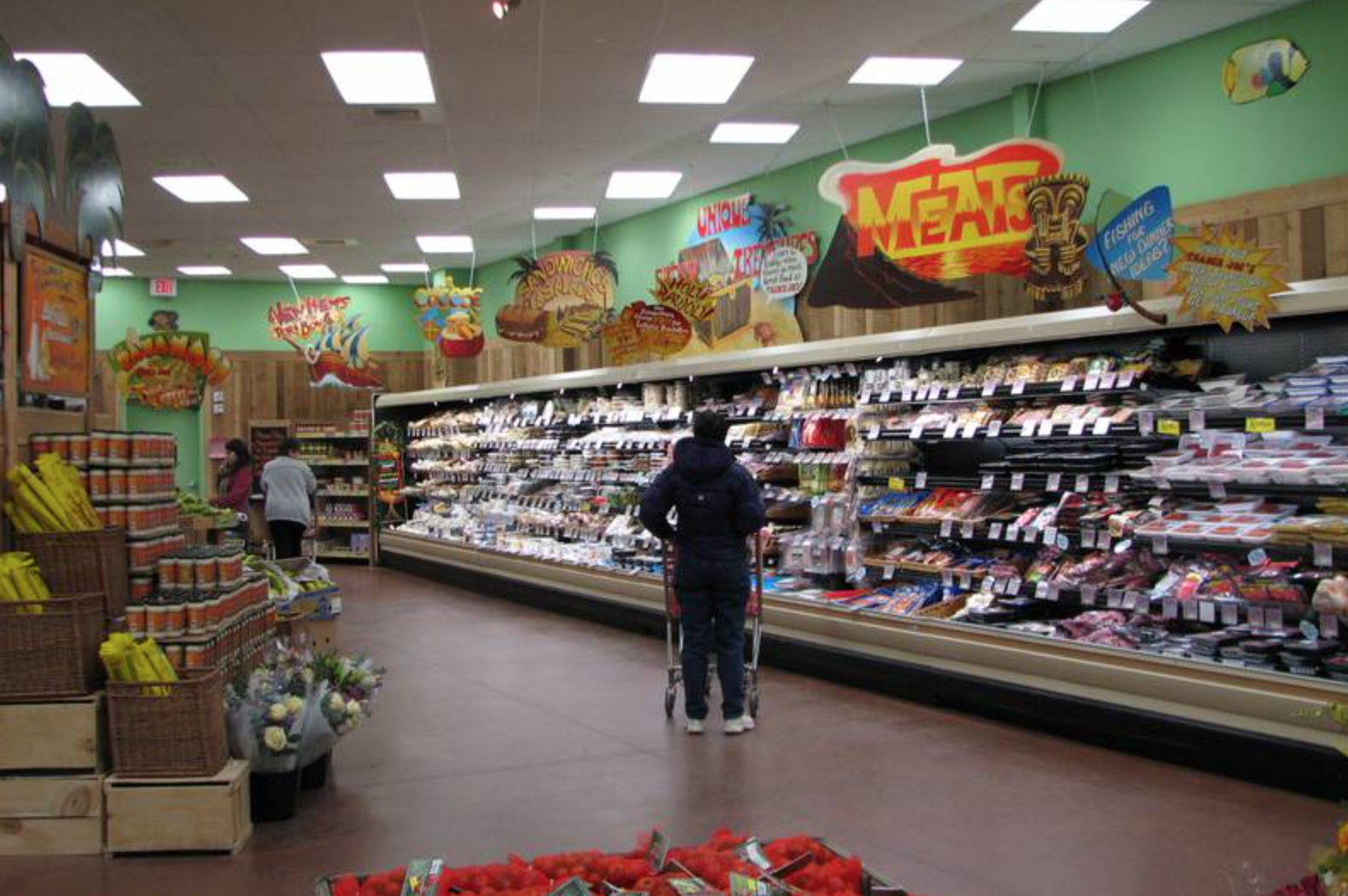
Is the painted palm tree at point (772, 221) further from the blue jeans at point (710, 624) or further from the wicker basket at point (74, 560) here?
the wicker basket at point (74, 560)

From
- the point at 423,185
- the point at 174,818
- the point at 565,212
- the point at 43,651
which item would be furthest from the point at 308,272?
the point at 174,818

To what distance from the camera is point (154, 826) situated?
4.45 meters

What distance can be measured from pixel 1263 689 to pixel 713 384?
5901 millimetres

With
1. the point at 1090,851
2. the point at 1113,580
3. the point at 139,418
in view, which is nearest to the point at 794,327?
the point at 1113,580

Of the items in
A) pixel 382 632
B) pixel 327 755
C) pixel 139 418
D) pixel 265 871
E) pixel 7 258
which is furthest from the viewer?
pixel 139 418

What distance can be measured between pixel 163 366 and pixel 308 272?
7338mm

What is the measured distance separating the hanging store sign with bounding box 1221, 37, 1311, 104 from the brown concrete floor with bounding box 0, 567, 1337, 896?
4019 mm

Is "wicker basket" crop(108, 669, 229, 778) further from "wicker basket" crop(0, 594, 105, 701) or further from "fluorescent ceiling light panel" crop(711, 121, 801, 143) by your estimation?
"fluorescent ceiling light panel" crop(711, 121, 801, 143)

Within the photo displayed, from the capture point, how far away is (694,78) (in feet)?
29.0

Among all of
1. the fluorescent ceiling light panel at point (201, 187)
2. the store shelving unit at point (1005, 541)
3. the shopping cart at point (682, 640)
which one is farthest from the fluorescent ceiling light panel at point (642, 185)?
the shopping cart at point (682, 640)

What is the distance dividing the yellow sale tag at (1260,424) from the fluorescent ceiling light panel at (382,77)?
5.87m

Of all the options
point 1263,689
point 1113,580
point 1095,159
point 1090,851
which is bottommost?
point 1090,851

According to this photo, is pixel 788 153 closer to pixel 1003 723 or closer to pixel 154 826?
pixel 1003 723

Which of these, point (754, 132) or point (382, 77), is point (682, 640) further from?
point (754, 132)
